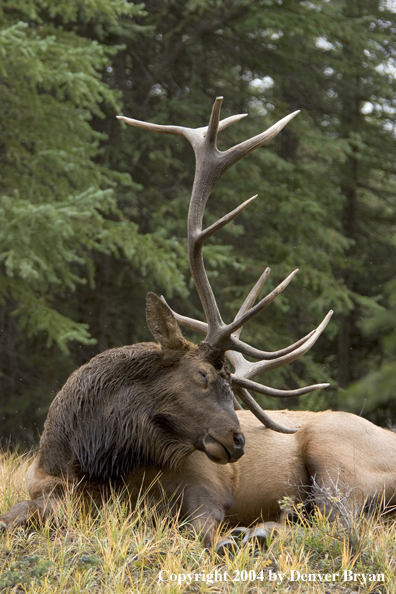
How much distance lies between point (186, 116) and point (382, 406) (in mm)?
5780

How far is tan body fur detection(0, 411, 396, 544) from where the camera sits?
4031 mm

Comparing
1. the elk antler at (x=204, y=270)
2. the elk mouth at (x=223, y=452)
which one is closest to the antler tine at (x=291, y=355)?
the elk antler at (x=204, y=270)

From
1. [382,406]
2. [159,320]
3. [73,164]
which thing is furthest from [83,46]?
[382,406]

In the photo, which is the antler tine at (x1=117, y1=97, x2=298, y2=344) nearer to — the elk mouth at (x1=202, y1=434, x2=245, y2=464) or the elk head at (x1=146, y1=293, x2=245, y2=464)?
the elk head at (x1=146, y1=293, x2=245, y2=464)

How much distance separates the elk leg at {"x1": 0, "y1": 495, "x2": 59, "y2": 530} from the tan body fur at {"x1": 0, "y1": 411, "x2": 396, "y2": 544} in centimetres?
9

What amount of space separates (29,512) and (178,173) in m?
8.87

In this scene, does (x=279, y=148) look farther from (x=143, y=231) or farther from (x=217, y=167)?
(x=217, y=167)

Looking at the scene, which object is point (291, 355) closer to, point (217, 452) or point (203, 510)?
point (217, 452)

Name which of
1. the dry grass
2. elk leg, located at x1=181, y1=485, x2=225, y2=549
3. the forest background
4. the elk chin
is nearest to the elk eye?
the elk chin

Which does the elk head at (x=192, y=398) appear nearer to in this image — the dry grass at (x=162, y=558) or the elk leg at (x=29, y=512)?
the dry grass at (x=162, y=558)

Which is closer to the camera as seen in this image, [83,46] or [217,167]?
[217,167]

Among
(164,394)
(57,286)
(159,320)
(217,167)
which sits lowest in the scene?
(57,286)

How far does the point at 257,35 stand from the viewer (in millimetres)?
12320

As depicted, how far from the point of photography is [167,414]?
398cm
